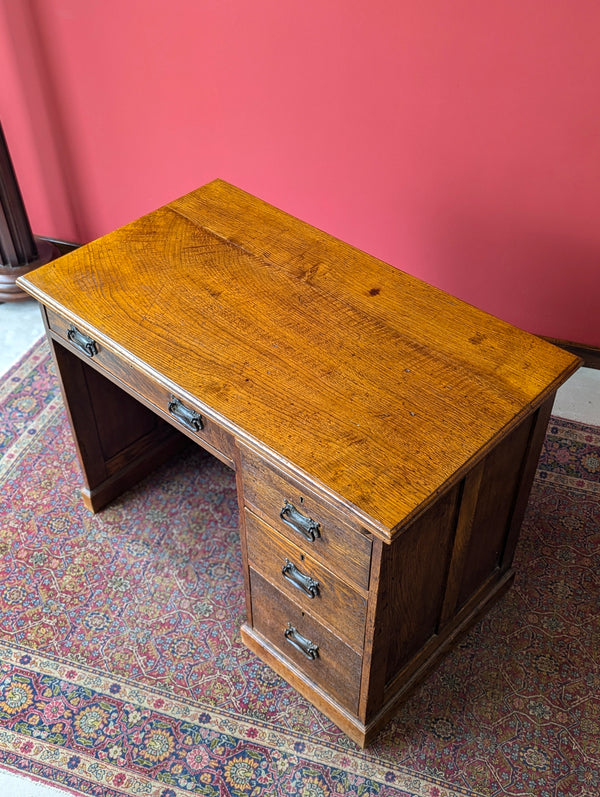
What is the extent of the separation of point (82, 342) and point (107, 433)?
0.51 metres

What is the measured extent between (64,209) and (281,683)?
2219 mm

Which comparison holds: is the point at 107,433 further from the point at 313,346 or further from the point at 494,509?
the point at 494,509

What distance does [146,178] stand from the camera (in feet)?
11.1

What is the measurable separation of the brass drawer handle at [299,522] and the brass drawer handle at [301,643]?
39 centimetres

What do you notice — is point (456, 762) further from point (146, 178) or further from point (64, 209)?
point (64, 209)

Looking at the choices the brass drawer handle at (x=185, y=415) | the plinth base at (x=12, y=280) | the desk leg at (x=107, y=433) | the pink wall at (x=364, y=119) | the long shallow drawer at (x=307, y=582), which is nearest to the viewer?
the long shallow drawer at (x=307, y=582)

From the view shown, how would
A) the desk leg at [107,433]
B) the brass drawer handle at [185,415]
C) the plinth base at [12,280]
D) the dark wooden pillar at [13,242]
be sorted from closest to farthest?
the brass drawer handle at [185,415]
the desk leg at [107,433]
the dark wooden pillar at [13,242]
the plinth base at [12,280]

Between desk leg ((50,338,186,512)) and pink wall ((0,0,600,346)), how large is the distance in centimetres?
102

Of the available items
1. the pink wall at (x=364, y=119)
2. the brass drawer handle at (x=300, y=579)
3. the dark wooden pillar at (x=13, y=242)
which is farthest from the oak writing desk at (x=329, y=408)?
the dark wooden pillar at (x=13, y=242)

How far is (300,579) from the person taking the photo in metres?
2.00

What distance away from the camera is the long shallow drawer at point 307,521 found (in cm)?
177

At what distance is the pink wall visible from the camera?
8.57 feet

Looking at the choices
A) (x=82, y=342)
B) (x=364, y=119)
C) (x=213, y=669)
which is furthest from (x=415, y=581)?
(x=364, y=119)

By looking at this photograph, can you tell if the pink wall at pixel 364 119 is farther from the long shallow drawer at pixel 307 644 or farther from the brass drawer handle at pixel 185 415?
the long shallow drawer at pixel 307 644
